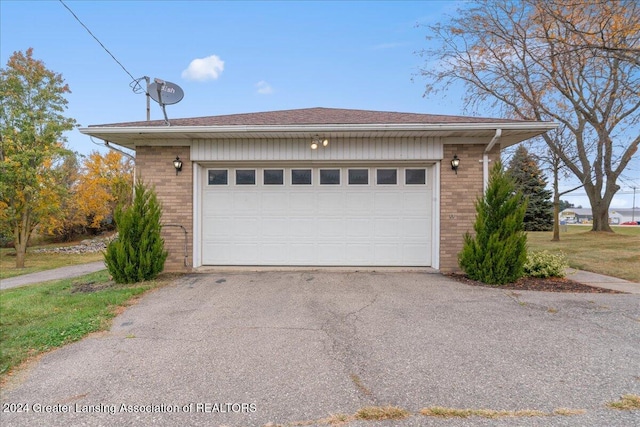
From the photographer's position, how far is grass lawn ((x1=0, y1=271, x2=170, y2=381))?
3521 mm

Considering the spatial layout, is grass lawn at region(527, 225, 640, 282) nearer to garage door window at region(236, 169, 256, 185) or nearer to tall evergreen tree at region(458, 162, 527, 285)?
tall evergreen tree at region(458, 162, 527, 285)

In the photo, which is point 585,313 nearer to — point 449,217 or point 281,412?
point 449,217

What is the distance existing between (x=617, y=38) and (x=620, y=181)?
11927 mm

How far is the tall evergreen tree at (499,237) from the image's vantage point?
587cm

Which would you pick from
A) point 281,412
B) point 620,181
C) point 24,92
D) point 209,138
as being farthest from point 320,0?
point 620,181

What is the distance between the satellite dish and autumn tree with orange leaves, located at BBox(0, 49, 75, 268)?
36.7 ft

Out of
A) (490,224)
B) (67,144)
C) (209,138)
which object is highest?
(67,144)

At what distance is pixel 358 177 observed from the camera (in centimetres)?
726

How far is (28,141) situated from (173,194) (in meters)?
12.9

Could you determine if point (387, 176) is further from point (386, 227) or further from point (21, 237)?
point (21, 237)

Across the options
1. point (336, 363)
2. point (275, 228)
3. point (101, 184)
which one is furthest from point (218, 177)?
point (101, 184)

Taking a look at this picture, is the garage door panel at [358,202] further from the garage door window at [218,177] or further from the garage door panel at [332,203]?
the garage door window at [218,177]

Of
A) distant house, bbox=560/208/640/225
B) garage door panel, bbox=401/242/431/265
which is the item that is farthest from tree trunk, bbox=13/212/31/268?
distant house, bbox=560/208/640/225

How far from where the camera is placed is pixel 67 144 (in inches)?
697
